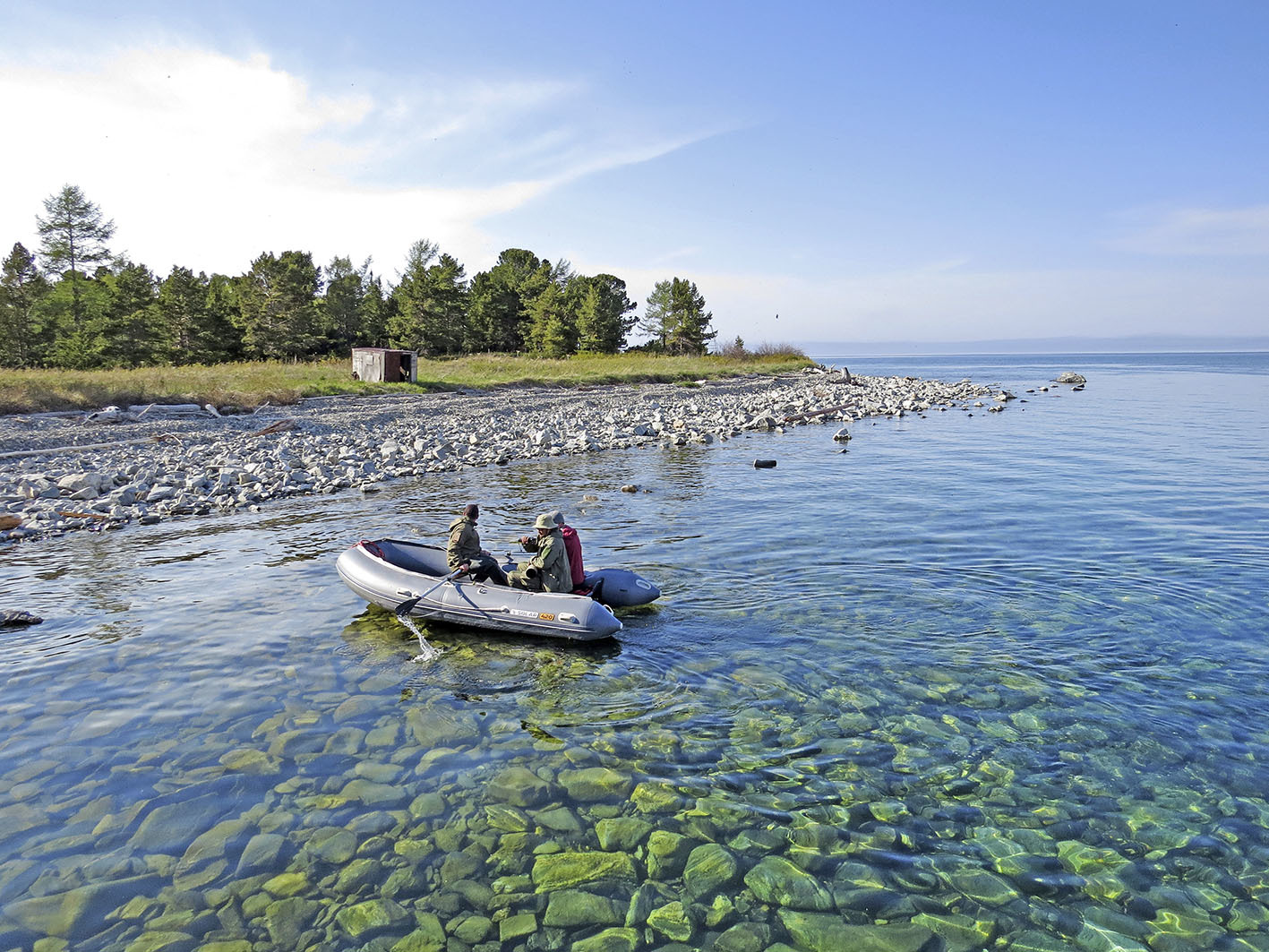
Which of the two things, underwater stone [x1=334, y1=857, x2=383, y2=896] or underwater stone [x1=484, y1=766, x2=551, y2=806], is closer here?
underwater stone [x1=334, y1=857, x2=383, y2=896]

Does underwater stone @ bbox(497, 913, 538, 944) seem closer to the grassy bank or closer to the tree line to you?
the grassy bank

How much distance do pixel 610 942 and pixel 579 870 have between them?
718 millimetres

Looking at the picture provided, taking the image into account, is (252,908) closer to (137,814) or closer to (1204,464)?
(137,814)

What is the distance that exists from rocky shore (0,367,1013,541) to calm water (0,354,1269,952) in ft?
10.7

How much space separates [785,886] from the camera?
17.4 feet

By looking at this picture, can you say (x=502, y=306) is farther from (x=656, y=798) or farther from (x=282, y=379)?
(x=656, y=798)

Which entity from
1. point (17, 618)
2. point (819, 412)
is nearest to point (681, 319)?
point (819, 412)

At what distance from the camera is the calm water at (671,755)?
16.7 ft

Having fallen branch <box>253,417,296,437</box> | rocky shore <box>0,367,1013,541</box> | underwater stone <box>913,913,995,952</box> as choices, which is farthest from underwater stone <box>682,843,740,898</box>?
fallen branch <box>253,417,296,437</box>

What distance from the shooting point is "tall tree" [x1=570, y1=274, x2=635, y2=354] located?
7069 cm

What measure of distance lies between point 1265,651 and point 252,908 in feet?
36.8

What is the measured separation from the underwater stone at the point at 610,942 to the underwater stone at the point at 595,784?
144 centimetres

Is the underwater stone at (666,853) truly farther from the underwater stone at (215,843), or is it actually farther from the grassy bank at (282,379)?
the grassy bank at (282,379)

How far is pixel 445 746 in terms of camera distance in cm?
726
